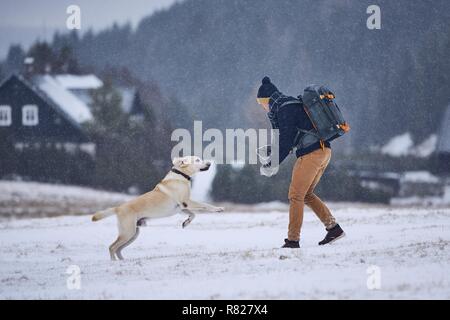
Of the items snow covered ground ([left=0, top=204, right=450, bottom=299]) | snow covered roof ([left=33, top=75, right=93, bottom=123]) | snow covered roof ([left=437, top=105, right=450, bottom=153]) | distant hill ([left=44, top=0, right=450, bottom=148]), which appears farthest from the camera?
snow covered roof ([left=33, top=75, right=93, bottom=123])

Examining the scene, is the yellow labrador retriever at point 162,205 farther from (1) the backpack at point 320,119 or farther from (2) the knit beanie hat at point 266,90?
(1) the backpack at point 320,119

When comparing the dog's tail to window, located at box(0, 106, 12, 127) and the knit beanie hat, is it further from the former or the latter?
window, located at box(0, 106, 12, 127)

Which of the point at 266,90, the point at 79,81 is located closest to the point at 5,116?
the point at 79,81

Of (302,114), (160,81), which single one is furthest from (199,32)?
(302,114)

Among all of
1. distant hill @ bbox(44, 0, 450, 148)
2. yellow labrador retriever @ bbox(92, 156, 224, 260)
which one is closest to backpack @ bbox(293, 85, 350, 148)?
yellow labrador retriever @ bbox(92, 156, 224, 260)

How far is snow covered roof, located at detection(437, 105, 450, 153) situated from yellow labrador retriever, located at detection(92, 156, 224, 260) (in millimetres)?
6466

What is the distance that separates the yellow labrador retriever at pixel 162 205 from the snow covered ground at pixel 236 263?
354 mm

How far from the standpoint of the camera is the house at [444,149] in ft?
41.7

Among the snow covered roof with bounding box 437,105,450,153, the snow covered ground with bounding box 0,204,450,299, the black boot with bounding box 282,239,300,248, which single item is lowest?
the snow covered ground with bounding box 0,204,450,299

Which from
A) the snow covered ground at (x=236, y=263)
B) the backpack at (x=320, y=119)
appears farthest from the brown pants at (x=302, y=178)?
the snow covered ground at (x=236, y=263)

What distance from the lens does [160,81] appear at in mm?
13352

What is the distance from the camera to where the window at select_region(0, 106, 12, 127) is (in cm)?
1302

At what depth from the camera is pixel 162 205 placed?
762 cm

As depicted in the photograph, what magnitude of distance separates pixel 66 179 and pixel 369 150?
569 centimetres
